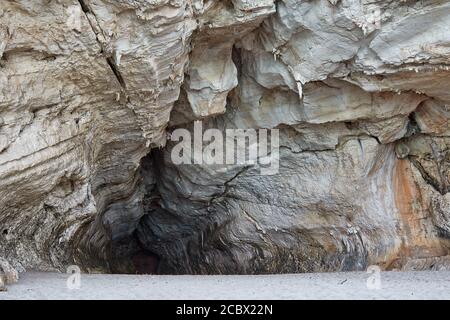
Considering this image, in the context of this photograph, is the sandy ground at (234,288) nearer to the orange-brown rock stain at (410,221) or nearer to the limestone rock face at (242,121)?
the limestone rock face at (242,121)

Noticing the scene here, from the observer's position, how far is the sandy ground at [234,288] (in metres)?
4.75

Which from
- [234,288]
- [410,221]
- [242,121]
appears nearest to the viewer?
[234,288]

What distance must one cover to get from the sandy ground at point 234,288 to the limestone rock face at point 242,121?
117 cm

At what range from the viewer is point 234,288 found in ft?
17.1

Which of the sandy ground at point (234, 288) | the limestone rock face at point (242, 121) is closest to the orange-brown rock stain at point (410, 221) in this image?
the limestone rock face at point (242, 121)

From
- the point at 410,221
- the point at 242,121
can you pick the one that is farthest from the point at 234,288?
the point at 410,221

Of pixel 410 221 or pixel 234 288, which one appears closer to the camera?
pixel 234 288

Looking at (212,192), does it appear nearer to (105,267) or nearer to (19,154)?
(105,267)

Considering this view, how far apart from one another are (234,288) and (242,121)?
3339mm

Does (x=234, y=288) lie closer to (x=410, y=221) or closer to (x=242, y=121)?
(x=242, y=121)

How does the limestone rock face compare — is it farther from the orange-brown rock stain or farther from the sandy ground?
the sandy ground

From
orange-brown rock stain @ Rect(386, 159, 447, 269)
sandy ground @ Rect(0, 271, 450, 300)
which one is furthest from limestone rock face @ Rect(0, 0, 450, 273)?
sandy ground @ Rect(0, 271, 450, 300)

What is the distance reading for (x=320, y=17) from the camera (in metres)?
6.23

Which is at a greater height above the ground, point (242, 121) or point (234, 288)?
point (242, 121)
